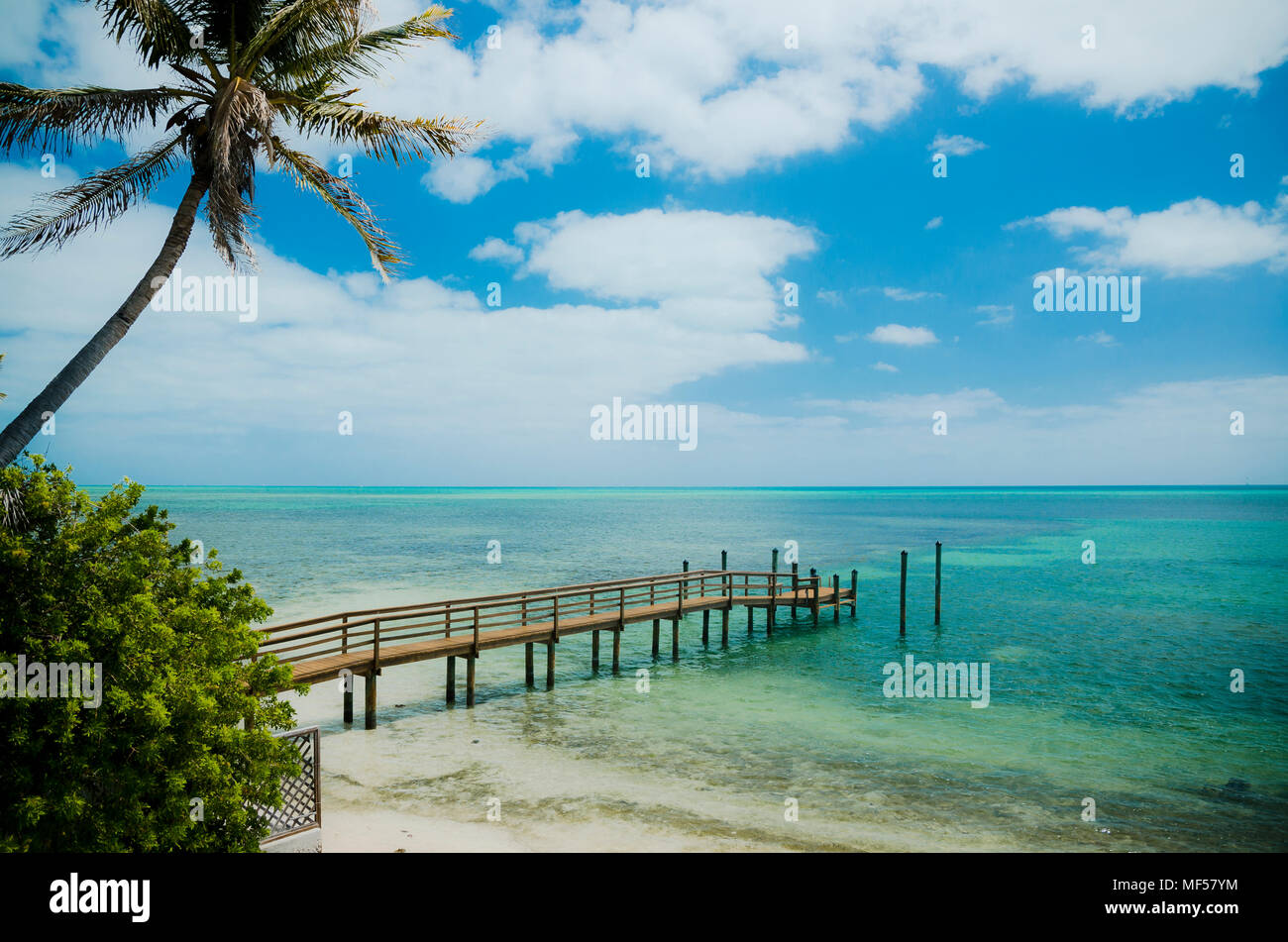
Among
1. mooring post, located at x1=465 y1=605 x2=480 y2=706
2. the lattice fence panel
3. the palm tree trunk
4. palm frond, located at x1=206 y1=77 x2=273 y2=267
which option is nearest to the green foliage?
the palm tree trunk

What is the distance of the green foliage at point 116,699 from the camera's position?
6.07 metres

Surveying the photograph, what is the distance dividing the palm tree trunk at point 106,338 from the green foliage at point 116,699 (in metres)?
0.47

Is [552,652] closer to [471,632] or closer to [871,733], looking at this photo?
[471,632]

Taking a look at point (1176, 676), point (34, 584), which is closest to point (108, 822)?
point (34, 584)

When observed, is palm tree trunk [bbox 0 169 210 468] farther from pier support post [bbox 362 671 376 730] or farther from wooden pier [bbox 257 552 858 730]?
pier support post [bbox 362 671 376 730]

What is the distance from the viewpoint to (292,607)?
117 ft

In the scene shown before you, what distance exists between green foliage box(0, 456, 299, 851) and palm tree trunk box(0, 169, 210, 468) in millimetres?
466

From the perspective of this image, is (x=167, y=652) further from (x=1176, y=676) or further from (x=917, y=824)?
(x=1176, y=676)

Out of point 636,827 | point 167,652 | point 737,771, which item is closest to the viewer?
point 167,652

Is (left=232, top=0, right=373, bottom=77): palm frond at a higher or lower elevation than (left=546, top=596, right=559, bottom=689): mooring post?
higher

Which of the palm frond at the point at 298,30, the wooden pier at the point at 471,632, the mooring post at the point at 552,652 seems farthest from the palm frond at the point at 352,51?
the mooring post at the point at 552,652

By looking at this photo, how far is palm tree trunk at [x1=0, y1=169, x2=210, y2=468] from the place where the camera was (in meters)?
7.41

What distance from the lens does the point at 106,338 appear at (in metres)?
8.05
